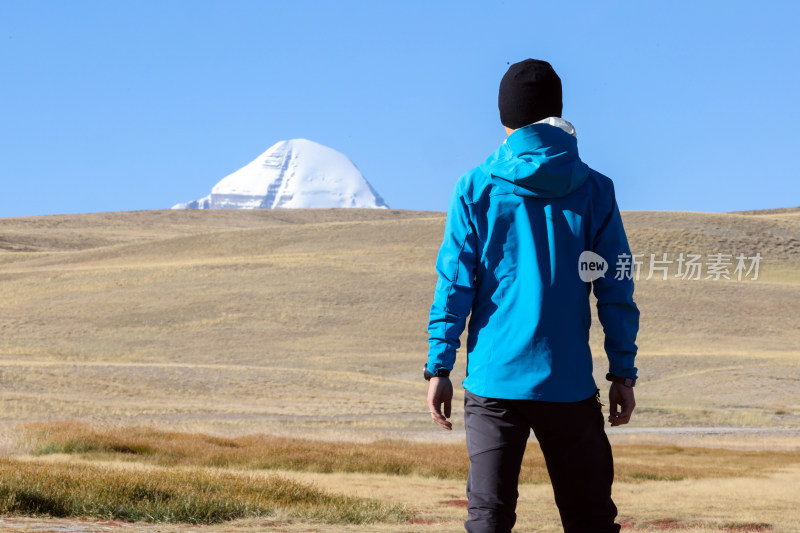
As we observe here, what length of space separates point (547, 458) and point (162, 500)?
255 inches

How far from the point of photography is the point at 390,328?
2584 inches

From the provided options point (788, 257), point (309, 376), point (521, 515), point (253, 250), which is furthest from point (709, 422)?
point (253, 250)

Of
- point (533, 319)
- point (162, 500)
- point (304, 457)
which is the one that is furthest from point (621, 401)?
point (304, 457)

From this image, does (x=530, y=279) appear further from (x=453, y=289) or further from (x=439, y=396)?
(x=439, y=396)

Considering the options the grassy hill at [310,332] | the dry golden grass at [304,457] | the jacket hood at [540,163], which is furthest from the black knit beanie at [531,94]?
the grassy hill at [310,332]

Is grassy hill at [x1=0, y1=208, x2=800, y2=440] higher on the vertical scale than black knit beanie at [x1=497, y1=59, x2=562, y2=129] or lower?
lower

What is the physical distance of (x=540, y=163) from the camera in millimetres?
4023

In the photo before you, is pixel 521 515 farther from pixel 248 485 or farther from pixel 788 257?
pixel 788 257

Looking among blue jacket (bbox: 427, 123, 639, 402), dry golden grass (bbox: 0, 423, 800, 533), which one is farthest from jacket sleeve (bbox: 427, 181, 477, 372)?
dry golden grass (bbox: 0, 423, 800, 533)

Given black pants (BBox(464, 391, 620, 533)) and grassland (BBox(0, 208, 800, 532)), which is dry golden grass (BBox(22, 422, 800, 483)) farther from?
black pants (BBox(464, 391, 620, 533))

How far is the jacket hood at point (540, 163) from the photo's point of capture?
4035 mm

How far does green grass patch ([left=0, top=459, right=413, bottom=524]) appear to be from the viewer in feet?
30.3

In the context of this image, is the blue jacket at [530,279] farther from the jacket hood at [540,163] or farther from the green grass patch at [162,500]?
the green grass patch at [162,500]

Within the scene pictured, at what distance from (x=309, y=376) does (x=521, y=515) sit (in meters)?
35.6
